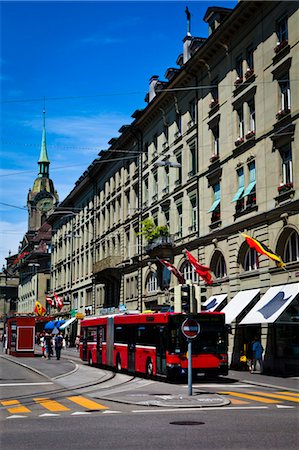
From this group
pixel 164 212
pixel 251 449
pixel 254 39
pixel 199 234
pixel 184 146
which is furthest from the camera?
pixel 164 212

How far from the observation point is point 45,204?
563ft

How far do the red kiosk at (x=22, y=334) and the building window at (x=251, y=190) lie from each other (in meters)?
21.1

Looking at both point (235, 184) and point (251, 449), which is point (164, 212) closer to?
point (235, 184)

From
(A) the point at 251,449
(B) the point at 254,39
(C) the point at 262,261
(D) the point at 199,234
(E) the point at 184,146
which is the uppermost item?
(B) the point at 254,39

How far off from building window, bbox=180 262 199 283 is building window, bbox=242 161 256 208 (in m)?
8.75

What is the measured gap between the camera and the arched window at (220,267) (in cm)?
4053

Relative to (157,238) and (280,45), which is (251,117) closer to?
(280,45)

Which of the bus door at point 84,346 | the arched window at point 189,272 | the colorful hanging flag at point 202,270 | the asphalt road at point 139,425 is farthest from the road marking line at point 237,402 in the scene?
the arched window at point 189,272

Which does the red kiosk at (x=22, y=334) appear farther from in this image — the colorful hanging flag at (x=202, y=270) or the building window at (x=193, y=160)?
the colorful hanging flag at (x=202, y=270)

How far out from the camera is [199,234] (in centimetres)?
4334

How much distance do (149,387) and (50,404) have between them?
252 inches

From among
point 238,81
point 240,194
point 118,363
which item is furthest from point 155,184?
point 118,363

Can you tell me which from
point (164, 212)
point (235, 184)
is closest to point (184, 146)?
point (164, 212)

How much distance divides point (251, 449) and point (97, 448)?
2.59 meters
